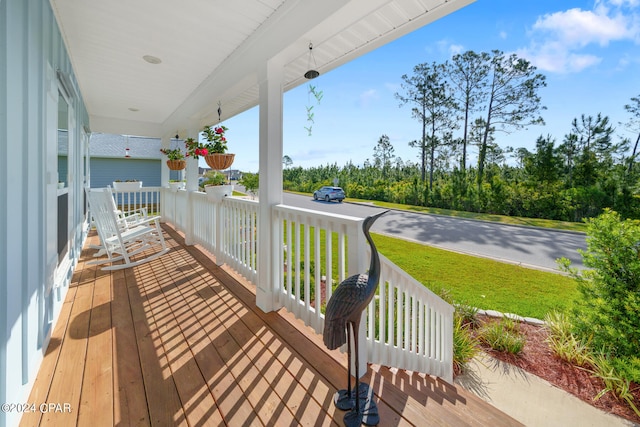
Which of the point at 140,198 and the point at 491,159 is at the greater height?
the point at 491,159

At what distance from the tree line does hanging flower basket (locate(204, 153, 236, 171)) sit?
3.36m

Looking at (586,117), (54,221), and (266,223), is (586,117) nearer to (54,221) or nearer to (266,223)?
(266,223)

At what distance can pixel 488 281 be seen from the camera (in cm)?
479

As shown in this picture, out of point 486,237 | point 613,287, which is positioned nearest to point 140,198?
point 613,287

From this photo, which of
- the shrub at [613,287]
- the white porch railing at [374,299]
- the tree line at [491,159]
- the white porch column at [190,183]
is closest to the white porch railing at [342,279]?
the white porch railing at [374,299]

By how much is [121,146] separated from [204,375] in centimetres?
1394

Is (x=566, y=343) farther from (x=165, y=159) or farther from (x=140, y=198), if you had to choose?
(x=165, y=159)

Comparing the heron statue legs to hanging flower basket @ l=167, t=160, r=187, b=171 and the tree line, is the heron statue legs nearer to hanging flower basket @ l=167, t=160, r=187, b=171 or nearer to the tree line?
hanging flower basket @ l=167, t=160, r=187, b=171

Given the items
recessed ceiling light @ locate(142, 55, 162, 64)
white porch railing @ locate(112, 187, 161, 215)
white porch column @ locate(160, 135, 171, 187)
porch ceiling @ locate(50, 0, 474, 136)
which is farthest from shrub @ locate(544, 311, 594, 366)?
white porch column @ locate(160, 135, 171, 187)

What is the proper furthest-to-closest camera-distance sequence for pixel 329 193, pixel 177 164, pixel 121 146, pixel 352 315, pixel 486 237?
1. pixel 121 146
2. pixel 486 237
3. pixel 329 193
4. pixel 177 164
5. pixel 352 315

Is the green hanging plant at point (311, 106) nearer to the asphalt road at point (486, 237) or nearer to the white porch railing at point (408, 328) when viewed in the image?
the white porch railing at point (408, 328)

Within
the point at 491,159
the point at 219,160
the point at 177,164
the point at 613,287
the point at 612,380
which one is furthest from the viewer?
the point at 491,159

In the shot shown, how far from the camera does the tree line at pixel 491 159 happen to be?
283 inches

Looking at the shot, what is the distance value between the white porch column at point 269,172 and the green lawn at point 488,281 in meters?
2.33
